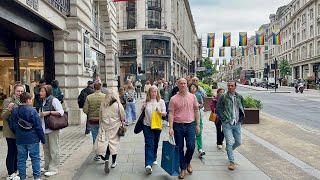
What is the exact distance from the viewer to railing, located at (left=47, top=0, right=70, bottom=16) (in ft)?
43.9

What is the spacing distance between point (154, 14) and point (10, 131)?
47.3 m

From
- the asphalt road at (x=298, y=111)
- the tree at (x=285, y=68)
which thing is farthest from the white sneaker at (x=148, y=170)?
the tree at (x=285, y=68)

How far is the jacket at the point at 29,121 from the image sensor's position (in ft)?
20.6

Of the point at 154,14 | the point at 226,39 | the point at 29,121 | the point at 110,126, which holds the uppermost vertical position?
the point at 154,14

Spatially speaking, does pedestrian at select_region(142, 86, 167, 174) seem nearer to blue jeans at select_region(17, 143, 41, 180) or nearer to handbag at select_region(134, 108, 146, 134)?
handbag at select_region(134, 108, 146, 134)

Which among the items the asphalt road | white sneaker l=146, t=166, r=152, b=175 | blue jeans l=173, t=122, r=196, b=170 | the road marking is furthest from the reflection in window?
blue jeans l=173, t=122, r=196, b=170

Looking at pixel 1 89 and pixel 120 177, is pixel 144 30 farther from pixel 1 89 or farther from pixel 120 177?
pixel 120 177

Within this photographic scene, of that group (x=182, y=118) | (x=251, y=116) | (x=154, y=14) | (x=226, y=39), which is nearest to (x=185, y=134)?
(x=182, y=118)

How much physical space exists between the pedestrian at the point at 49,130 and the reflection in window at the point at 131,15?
45.3 metres

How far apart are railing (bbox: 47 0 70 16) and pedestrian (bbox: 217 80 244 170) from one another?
24.4 ft

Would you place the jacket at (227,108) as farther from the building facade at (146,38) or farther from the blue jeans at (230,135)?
the building facade at (146,38)

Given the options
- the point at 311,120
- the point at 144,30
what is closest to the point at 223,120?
the point at 311,120

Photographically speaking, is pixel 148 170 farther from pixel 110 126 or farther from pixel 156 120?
pixel 110 126

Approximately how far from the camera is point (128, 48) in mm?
52031
